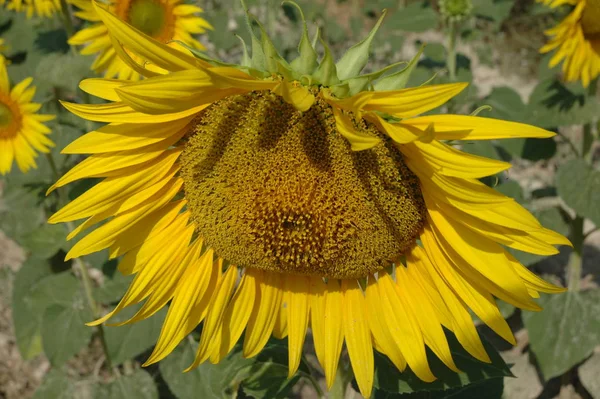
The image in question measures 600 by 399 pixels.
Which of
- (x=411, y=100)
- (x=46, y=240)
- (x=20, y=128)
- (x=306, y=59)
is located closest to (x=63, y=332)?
(x=46, y=240)

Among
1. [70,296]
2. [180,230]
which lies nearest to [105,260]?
[70,296]

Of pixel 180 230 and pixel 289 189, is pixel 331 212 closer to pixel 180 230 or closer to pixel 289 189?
pixel 289 189

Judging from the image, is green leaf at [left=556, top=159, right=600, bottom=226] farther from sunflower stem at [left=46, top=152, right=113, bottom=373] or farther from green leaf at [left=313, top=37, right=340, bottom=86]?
sunflower stem at [left=46, top=152, right=113, bottom=373]

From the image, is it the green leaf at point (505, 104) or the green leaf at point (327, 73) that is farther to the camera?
the green leaf at point (505, 104)

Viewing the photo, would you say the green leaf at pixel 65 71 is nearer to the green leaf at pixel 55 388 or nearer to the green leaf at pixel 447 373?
the green leaf at pixel 55 388

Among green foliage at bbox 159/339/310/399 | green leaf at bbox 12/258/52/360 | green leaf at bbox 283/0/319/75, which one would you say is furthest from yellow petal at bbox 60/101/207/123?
green leaf at bbox 12/258/52/360

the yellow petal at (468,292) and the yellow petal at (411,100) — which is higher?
the yellow petal at (411,100)

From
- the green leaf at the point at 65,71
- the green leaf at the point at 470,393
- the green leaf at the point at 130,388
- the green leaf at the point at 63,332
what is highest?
the green leaf at the point at 65,71

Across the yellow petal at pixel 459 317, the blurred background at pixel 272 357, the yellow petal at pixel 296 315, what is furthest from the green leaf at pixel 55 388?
the yellow petal at pixel 459 317
